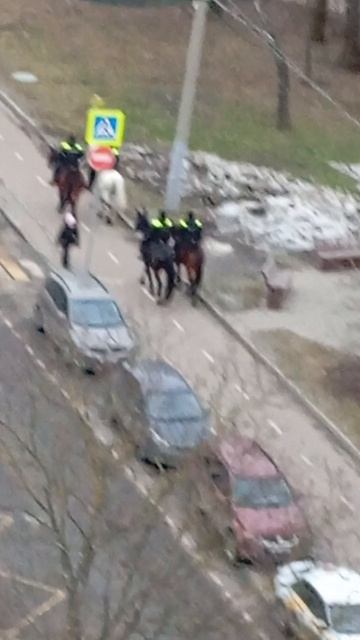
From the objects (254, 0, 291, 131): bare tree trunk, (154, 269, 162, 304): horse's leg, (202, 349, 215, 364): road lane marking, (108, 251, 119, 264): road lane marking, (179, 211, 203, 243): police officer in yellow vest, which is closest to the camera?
(202, 349, 215, 364): road lane marking

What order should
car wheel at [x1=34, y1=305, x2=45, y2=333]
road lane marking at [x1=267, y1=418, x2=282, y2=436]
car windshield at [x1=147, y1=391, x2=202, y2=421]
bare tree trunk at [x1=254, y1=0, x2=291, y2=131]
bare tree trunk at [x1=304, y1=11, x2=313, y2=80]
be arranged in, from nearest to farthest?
car windshield at [x1=147, y1=391, x2=202, y2=421], road lane marking at [x1=267, y1=418, x2=282, y2=436], car wheel at [x1=34, y1=305, x2=45, y2=333], bare tree trunk at [x1=254, y1=0, x2=291, y2=131], bare tree trunk at [x1=304, y1=11, x2=313, y2=80]

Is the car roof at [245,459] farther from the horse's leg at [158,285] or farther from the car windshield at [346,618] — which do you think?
the horse's leg at [158,285]

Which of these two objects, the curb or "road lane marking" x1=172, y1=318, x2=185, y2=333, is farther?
"road lane marking" x1=172, y1=318, x2=185, y2=333

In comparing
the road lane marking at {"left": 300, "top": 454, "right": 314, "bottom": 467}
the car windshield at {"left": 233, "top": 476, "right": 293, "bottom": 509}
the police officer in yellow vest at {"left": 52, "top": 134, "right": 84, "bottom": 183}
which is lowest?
the road lane marking at {"left": 300, "top": 454, "right": 314, "bottom": 467}

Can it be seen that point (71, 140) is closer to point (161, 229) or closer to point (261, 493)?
point (161, 229)

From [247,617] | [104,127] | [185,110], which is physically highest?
[104,127]

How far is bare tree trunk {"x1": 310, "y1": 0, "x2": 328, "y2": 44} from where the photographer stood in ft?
159

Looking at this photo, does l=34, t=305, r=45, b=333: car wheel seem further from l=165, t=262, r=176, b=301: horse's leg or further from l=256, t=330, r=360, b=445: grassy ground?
l=256, t=330, r=360, b=445: grassy ground

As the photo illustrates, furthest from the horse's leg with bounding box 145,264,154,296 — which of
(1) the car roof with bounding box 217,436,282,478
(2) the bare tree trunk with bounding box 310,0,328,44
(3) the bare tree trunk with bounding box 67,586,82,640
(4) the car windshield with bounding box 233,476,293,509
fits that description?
(2) the bare tree trunk with bounding box 310,0,328,44

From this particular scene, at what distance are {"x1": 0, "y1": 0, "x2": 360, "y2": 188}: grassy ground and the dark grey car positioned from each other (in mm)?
12709

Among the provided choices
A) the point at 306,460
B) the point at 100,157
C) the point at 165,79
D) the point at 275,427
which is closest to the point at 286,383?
the point at 275,427

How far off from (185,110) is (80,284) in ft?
18.5

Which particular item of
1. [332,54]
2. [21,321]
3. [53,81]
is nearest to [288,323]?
[21,321]

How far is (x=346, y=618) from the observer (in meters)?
23.9
